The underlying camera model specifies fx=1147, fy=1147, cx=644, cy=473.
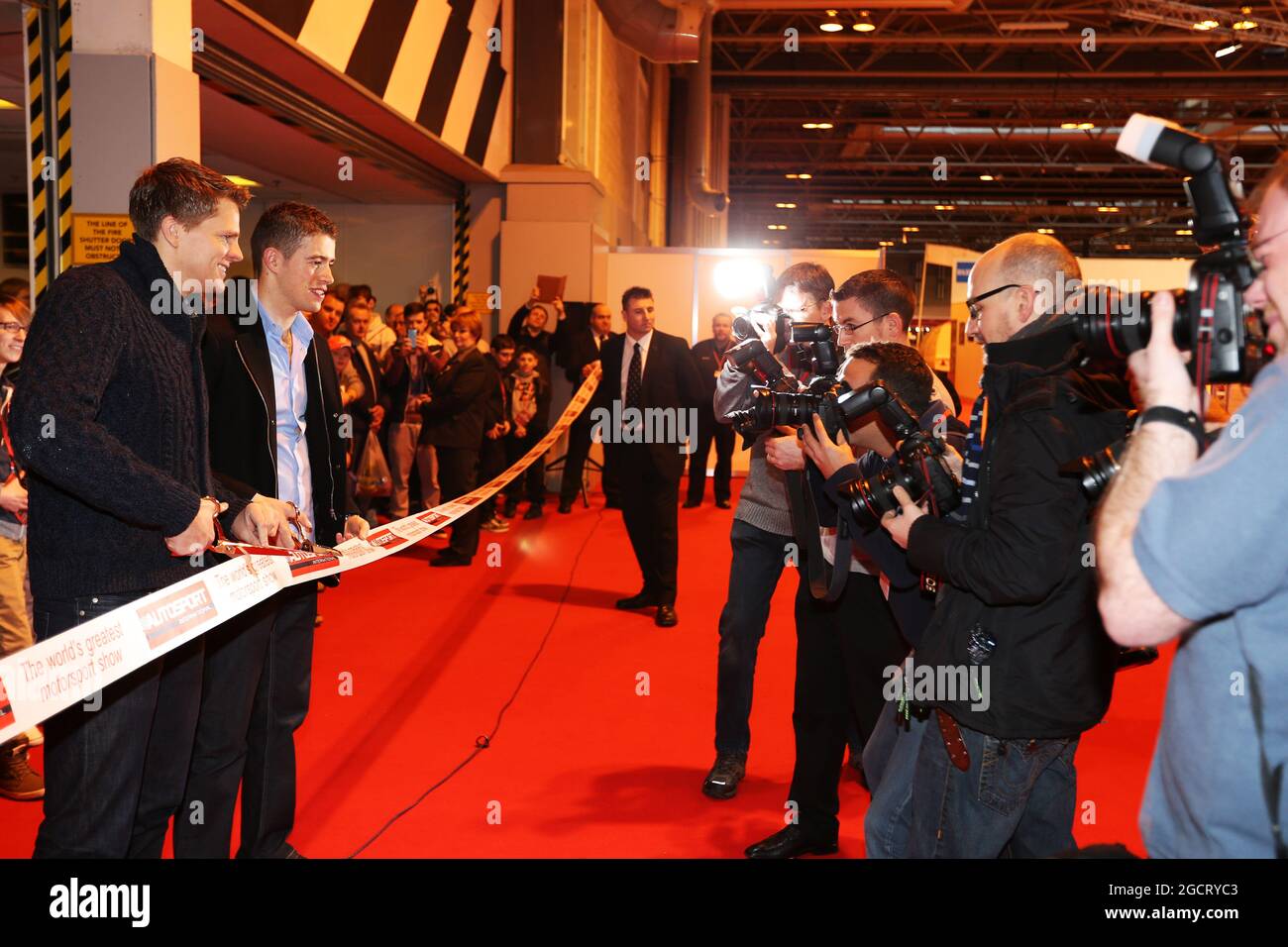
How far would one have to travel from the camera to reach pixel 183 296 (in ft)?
7.84

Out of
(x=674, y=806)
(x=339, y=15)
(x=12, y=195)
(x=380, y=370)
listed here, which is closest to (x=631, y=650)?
(x=674, y=806)

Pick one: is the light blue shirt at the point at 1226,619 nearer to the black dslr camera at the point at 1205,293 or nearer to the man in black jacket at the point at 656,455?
the black dslr camera at the point at 1205,293

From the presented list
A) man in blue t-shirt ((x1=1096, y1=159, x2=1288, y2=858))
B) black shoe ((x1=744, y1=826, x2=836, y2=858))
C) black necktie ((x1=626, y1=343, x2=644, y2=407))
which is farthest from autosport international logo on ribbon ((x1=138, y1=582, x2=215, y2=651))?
black necktie ((x1=626, y1=343, x2=644, y2=407))

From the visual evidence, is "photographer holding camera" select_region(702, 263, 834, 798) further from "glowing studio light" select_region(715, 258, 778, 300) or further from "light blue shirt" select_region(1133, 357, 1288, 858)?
"glowing studio light" select_region(715, 258, 778, 300)

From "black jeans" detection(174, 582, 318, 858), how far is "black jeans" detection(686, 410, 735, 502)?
319 inches

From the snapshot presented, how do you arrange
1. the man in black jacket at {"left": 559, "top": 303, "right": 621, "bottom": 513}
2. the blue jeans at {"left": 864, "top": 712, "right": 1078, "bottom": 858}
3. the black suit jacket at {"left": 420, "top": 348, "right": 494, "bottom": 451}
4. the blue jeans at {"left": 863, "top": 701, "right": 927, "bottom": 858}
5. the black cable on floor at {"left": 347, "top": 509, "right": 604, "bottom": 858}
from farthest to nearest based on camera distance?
the man in black jacket at {"left": 559, "top": 303, "right": 621, "bottom": 513} → the black suit jacket at {"left": 420, "top": 348, "right": 494, "bottom": 451} → the black cable on floor at {"left": 347, "top": 509, "right": 604, "bottom": 858} → the blue jeans at {"left": 863, "top": 701, "right": 927, "bottom": 858} → the blue jeans at {"left": 864, "top": 712, "right": 1078, "bottom": 858}

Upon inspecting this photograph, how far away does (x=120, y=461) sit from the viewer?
2100mm

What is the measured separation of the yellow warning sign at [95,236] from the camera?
4.55 metres

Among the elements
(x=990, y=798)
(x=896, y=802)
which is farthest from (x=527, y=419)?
(x=990, y=798)

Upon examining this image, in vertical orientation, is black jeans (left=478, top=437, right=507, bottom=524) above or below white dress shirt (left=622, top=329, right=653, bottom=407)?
below

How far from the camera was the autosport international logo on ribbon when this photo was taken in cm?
208

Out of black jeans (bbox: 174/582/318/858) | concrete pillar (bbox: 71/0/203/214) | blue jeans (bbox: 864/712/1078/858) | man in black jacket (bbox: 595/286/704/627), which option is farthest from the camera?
man in black jacket (bbox: 595/286/704/627)

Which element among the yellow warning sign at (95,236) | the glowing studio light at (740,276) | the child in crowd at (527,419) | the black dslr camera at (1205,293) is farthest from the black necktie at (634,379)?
the black dslr camera at (1205,293)

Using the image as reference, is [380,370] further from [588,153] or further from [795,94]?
[795,94]
